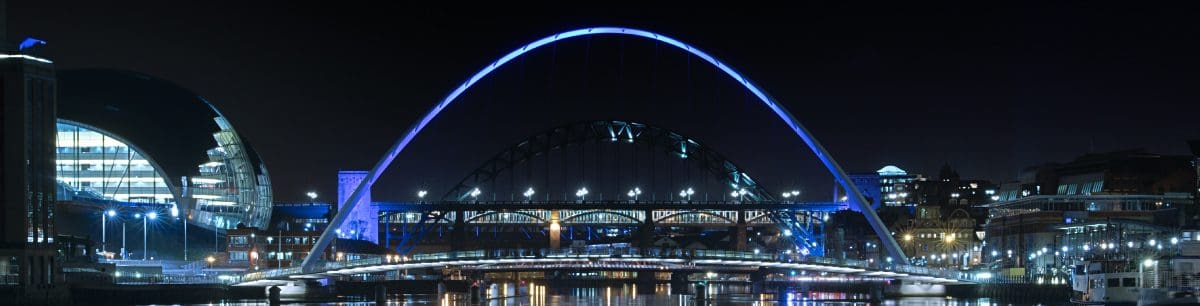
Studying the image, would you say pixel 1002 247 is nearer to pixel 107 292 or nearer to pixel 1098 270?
pixel 1098 270

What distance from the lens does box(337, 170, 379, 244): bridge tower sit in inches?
6373

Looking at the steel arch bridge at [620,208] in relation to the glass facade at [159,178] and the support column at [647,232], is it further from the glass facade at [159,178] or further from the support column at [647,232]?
the glass facade at [159,178]

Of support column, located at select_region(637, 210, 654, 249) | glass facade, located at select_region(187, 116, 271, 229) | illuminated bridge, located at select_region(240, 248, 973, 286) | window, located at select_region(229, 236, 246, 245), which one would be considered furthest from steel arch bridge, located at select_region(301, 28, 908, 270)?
support column, located at select_region(637, 210, 654, 249)

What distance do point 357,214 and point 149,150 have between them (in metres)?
35.2

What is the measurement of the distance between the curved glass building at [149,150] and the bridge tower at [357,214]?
11.1 m

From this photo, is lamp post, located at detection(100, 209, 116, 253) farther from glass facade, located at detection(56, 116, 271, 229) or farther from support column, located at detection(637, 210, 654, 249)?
support column, located at detection(637, 210, 654, 249)

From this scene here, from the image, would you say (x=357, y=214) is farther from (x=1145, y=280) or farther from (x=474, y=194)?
(x=1145, y=280)

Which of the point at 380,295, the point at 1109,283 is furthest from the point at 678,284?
the point at 1109,283

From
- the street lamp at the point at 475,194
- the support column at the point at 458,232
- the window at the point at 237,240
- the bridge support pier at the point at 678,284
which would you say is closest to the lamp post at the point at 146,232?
the window at the point at 237,240

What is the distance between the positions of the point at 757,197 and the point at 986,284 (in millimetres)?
87602

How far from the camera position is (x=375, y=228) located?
575 ft

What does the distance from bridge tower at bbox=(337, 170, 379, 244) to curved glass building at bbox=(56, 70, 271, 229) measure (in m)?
11.1

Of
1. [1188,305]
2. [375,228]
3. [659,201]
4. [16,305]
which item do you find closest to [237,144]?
[375,228]

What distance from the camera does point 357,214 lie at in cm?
17112
